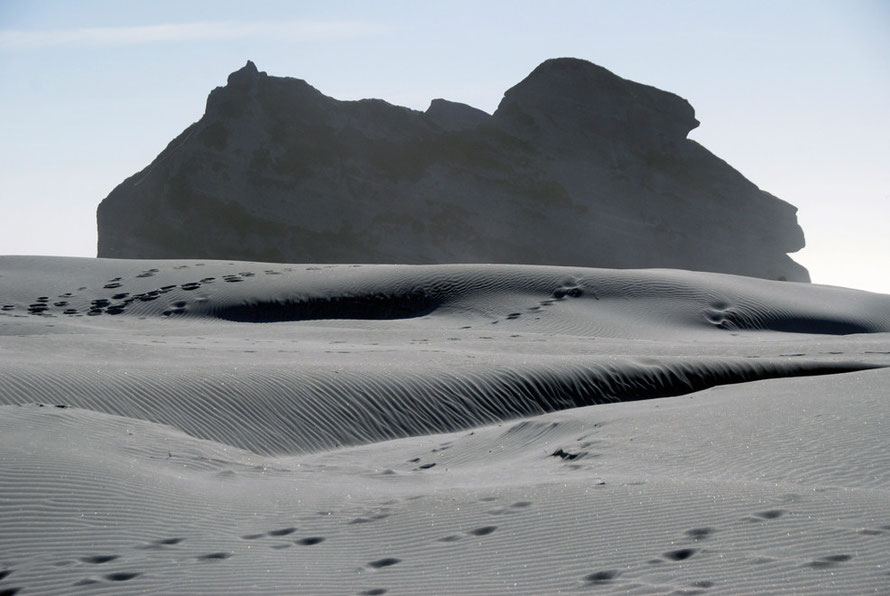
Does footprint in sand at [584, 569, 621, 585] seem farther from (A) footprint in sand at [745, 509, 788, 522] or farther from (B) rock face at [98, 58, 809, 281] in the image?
(B) rock face at [98, 58, 809, 281]

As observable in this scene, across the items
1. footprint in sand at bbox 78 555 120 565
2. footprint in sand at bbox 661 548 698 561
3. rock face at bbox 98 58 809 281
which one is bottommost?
footprint in sand at bbox 78 555 120 565

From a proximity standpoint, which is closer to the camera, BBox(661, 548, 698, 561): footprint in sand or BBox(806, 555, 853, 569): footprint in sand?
BBox(806, 555, 853, 569): footprint in sand

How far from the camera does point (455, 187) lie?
171 feet

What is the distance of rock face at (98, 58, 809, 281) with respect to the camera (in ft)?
165


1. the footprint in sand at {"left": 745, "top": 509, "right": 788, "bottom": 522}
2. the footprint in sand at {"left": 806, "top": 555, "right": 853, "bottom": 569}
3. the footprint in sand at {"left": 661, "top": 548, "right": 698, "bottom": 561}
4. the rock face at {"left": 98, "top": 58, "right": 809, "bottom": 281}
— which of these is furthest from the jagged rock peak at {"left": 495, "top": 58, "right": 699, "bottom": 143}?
the footprint in sand at {"left": 806, "top": 555, "right": 853, "bottom": 569}

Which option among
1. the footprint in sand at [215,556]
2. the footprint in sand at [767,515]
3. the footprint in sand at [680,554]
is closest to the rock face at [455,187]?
the footprint in sand at [215,556]

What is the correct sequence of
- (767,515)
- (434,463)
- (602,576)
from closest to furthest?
1. (602,576)
2. (767,515)
3. (434,463)

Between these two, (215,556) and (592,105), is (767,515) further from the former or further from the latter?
(592,105)

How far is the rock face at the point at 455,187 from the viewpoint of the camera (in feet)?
165

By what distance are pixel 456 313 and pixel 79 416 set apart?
1333cm

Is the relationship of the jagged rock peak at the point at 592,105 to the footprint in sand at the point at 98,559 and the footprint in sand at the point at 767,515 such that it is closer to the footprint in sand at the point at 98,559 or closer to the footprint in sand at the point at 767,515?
the footprint in sand at the point at 767,515

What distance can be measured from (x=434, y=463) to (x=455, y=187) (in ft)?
146

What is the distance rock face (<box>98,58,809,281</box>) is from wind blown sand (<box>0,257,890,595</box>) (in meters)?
32.9

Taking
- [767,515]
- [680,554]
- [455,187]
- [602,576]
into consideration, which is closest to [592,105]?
[455,187]
